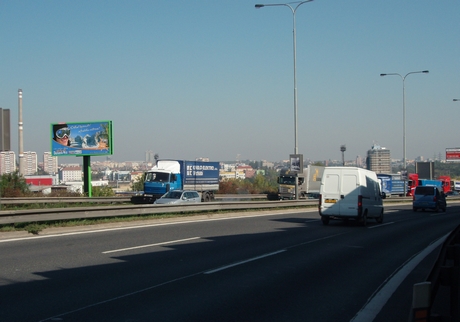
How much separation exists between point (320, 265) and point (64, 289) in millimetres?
5662

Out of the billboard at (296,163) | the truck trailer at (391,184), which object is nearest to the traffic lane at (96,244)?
the billboard at (296,163)

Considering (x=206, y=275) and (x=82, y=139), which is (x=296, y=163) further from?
(x=206, y=275)

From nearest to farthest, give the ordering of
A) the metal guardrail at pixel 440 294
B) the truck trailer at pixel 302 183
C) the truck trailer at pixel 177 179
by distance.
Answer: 1. the metal guardrail at pixel 440 294
2. the truck trailer at pixel 177 179
3. the truck trailer at pixel 302 183

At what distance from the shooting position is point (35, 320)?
6.83m

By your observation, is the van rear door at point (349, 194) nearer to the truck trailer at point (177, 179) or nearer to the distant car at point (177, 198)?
the distant car at point (177, 198)

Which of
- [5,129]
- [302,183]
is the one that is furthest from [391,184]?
[5,129]

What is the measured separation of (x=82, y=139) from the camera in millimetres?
49312

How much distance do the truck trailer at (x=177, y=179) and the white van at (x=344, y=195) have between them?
21090 mm

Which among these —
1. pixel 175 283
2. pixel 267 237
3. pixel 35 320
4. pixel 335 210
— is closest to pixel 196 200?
pixel 335 210

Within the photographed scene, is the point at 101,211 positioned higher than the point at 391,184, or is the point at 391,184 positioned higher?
the point at 101,211

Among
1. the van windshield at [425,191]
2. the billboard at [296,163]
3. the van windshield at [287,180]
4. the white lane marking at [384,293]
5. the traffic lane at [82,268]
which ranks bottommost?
the white lane marking at [384,293]

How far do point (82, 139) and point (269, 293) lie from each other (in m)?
43.2

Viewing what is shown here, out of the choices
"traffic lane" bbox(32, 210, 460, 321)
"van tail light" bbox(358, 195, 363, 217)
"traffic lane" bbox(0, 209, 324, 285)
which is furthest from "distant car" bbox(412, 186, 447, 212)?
"traffic lane" bbox(32, 210, 460, 321)

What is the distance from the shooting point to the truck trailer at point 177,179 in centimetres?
4259
